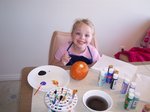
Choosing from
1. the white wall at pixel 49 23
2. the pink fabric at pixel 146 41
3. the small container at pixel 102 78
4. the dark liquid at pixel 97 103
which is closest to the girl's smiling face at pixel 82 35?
the small container at pixel 102 78

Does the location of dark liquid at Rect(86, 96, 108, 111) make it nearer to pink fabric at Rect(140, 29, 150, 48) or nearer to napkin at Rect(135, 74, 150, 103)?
napkin at Rect(135, 74, 150, 103)

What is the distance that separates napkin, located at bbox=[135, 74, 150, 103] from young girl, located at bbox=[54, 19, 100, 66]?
13.6 inches

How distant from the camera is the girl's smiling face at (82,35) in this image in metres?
1.32

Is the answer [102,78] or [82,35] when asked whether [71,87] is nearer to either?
[102,78]

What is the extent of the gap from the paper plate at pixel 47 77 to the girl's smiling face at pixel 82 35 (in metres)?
0.29

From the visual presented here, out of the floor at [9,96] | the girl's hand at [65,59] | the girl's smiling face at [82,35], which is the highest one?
the girl's smiling face at [82,35]

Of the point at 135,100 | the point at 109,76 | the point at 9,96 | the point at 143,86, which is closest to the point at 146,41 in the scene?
the point at 143,86

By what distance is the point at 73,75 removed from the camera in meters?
1.06

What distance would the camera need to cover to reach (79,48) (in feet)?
4.58

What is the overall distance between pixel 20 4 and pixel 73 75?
1034 mm

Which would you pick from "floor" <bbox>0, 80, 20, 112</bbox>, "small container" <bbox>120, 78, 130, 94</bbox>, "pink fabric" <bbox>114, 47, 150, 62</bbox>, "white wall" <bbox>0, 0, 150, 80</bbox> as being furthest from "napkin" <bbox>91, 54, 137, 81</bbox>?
"floor" <bbox>0, 80, 20, 112</bbox>

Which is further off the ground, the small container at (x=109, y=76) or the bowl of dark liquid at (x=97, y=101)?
the small container at (x=109, y=76)

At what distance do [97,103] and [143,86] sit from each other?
0.34 m

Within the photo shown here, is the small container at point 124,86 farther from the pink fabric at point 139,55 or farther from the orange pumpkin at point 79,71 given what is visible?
the pink fabric at point 139,55
